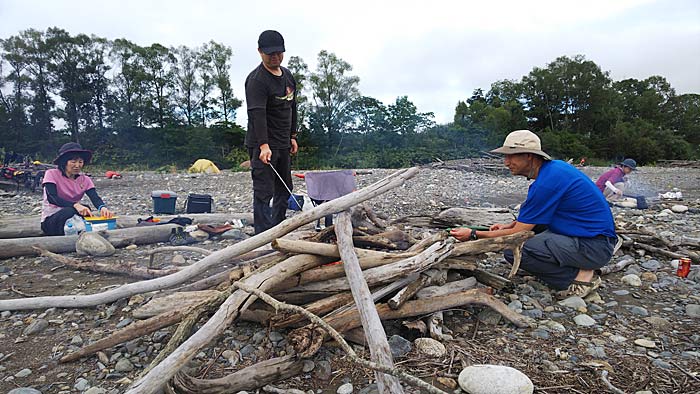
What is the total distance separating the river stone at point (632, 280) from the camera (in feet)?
12.3

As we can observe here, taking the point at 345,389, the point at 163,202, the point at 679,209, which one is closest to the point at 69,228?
the point at 163,202

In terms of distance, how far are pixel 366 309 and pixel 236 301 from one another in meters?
0.80

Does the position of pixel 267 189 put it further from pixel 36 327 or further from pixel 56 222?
pixel 56 222

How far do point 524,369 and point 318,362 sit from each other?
4.09 feet

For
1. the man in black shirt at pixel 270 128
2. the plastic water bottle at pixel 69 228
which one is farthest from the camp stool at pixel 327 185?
the plastic water bottle at pixel 69 228

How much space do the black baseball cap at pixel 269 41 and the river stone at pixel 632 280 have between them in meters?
4.06

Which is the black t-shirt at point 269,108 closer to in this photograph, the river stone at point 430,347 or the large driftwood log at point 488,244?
the large driftwood log at point 488,244

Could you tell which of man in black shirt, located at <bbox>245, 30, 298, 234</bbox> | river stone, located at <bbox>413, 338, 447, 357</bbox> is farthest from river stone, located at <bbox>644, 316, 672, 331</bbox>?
man in black shirt, located at <bbox>245, 30, 298, 234</bbox>

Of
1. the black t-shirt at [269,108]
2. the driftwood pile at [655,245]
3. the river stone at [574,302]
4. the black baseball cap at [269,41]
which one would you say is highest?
the black baseball cap at [269,41]

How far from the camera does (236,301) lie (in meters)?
2.48

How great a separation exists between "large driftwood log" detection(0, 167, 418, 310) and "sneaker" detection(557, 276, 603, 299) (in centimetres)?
190

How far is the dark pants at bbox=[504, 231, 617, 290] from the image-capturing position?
11.0 ft

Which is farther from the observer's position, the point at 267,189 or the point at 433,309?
the point at 267,189

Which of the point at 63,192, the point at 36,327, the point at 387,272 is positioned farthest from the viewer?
the point at 63,192
